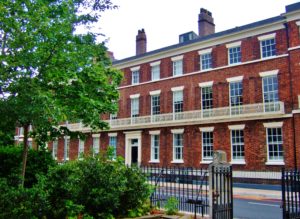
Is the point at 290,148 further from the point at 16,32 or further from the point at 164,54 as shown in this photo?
the point at 16,32

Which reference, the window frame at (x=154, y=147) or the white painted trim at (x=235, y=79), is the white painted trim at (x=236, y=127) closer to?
the white painted trim at (x=235, y=79)

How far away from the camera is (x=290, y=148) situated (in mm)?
23375

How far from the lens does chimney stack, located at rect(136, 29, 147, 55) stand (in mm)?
38406

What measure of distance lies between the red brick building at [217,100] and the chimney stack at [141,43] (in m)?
1.80

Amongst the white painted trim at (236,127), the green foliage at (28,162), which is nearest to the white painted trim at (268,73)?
the white painted trim at (236,127)

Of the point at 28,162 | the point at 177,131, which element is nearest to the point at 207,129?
the point at 177,131

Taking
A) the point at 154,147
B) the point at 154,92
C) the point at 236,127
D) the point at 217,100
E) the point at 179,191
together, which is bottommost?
the point at 179,191

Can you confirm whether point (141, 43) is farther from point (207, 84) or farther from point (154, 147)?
point (154, 147)

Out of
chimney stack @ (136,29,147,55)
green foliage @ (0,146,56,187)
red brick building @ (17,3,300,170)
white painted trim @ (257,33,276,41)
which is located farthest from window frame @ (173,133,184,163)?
green foliage @ (0,146,56,187)

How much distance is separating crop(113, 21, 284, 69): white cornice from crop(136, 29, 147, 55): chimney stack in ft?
9.35

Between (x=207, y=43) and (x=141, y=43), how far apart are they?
36.5 ft

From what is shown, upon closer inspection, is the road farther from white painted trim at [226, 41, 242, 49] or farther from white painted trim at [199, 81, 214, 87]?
white painted trim at [226, 41, 242, 49]

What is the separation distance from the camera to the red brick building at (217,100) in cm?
2427

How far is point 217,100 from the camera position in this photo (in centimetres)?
2828
